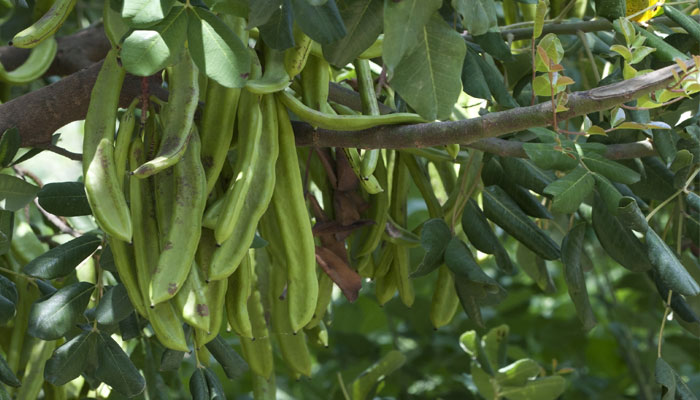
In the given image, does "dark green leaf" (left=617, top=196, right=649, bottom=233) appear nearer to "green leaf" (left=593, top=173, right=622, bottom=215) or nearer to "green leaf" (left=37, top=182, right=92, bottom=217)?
"green leaf" (left=593, top=173, right=622, bottom=215)

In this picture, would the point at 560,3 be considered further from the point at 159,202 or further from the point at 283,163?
the point at 159,202

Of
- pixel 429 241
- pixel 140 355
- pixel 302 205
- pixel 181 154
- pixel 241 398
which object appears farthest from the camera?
pixel 241 398

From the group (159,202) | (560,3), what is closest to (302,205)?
(159,202)

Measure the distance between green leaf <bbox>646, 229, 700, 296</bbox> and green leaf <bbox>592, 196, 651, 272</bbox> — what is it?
6 centimetres

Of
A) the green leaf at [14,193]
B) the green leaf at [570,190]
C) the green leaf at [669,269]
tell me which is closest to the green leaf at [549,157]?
the green leaf at [570,190]

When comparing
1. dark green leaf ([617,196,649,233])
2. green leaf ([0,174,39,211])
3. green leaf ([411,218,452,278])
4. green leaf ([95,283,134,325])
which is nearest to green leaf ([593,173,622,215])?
dark green leaf ([617,196,649,233])

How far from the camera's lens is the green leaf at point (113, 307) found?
1115mm

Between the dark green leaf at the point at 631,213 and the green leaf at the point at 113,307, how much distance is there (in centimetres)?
62

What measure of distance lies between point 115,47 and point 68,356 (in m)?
0.41

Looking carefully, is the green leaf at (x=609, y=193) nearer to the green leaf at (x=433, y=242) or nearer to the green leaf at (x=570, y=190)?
the green leaf at (x=570, y=190)

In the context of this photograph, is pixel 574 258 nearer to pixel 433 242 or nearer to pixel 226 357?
pixel 433 242

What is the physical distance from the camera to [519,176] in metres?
1.35

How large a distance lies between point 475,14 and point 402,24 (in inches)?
4.4

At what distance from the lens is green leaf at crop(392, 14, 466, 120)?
97 cm
